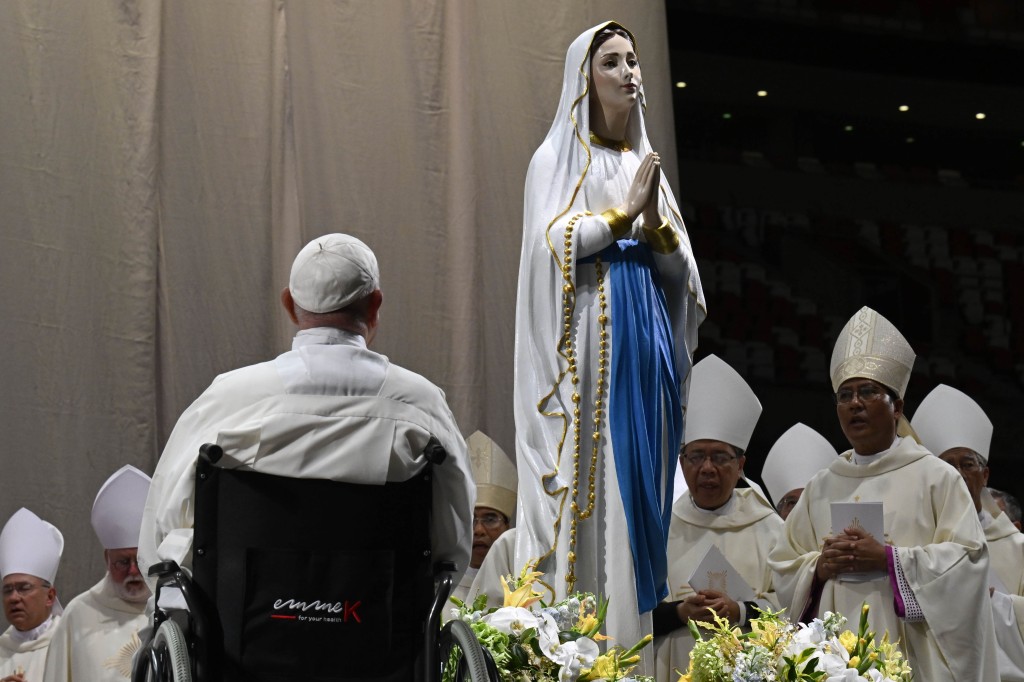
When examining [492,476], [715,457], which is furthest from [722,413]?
[492,476]

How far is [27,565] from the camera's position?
21.9 feet

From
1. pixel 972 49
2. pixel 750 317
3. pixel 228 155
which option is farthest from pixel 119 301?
pixel 972 49

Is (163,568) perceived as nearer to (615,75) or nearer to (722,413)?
(615,75)

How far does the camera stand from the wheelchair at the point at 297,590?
3.22 metres

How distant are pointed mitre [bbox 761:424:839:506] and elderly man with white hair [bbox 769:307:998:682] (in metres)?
1.56

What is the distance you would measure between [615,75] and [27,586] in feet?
11.4

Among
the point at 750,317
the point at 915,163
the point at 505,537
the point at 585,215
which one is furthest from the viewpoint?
the point at 915,163

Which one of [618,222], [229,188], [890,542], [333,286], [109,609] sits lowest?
[109,609]

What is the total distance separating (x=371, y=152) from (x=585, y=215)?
3.67m

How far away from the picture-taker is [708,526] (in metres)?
6.13

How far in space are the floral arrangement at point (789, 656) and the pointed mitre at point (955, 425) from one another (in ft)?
10.4

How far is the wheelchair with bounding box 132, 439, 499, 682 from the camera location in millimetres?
3217

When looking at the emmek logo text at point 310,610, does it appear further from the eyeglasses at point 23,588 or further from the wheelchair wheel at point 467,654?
the eyeglasses at point 23,588

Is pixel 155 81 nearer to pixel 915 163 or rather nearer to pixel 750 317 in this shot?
pixel 750 317
